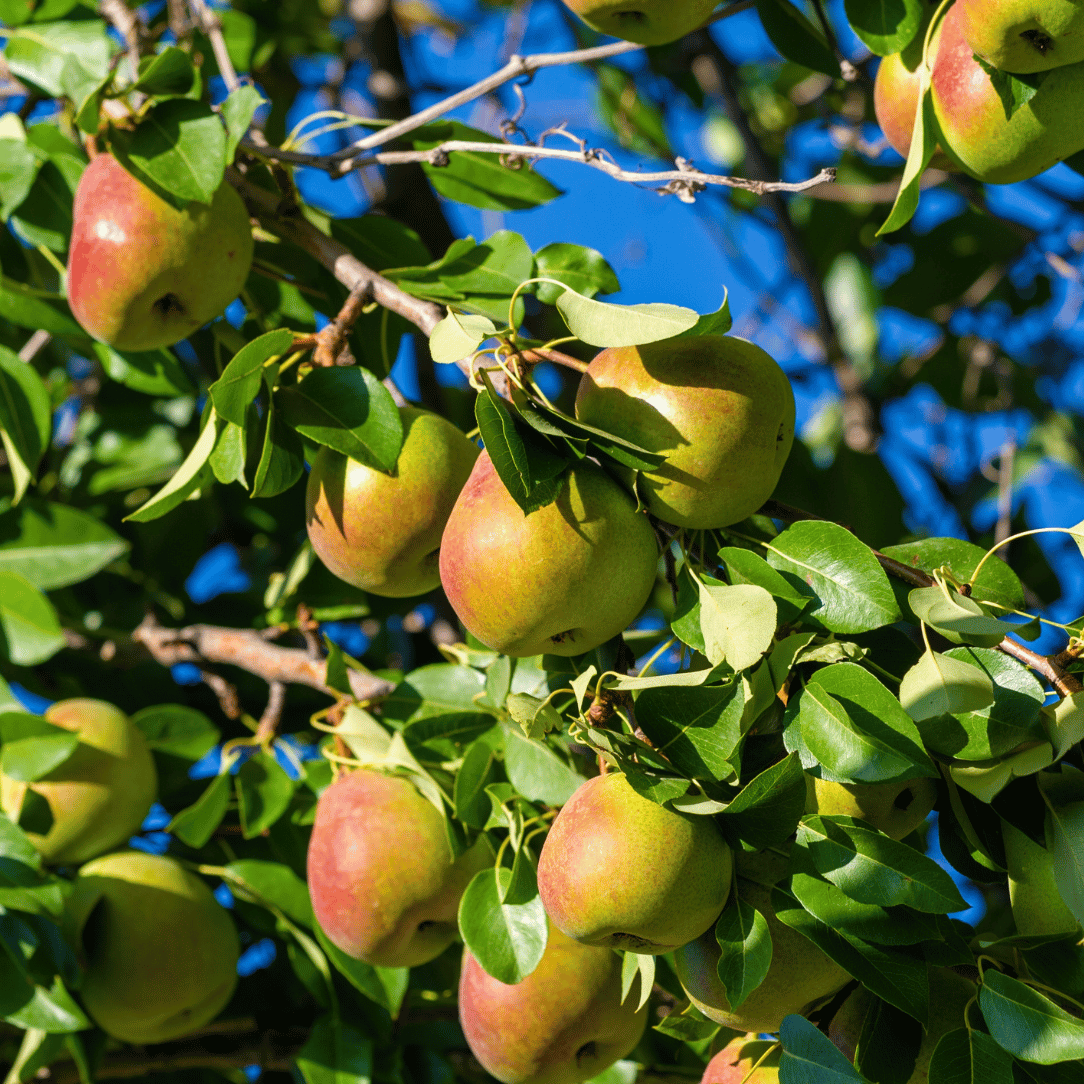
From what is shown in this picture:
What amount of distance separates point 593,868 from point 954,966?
0.45m

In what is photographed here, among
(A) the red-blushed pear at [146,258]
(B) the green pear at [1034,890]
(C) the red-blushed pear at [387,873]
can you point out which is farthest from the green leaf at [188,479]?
(B) the green pear at [1034,890]

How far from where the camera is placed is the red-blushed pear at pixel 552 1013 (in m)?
1.55

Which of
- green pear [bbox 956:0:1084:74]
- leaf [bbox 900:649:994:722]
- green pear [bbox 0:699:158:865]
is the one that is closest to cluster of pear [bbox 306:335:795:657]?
leaf [bbox 900:649:994:722]

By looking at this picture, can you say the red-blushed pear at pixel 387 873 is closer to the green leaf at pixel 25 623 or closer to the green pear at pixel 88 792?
the green pear at pixel 88 792

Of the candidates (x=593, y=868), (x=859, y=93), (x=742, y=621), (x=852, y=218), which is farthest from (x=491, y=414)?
(x=852, y=218)

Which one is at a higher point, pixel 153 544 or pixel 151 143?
pixel 151 143

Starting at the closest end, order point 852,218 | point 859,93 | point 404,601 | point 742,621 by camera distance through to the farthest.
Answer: point 742,621 < point 404,601 < point 859,93 < point 852,218

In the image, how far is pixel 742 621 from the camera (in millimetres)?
1235

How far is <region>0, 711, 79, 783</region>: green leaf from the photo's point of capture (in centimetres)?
209

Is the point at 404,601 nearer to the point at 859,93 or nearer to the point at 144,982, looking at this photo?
the point at 144,982

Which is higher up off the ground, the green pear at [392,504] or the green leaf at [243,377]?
the green leaf at [243,377]

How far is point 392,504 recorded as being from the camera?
1522 mm

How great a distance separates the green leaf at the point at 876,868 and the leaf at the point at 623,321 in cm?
55

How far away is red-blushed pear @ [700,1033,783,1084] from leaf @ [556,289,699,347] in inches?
34.2
